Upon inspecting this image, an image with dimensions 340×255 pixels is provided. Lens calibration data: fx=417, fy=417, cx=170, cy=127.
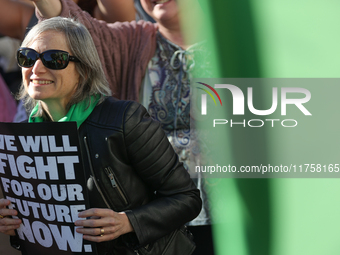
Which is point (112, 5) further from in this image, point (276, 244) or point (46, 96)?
point (276, 244)

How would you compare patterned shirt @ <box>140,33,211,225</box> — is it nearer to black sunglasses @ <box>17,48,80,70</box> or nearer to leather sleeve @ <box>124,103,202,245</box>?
leather sleeve @ <box>124,103,202,245</box>

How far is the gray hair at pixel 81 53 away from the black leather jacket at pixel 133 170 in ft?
0.30

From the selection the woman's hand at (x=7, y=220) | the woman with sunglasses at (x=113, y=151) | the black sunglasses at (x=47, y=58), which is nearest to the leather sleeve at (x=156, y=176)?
the woman with sunglasses at (x=113, y=151)

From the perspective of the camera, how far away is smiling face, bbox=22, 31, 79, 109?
136 cm

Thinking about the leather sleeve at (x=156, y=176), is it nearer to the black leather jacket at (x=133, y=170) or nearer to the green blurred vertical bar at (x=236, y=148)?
the black leather jacket at (x=133, y=170)

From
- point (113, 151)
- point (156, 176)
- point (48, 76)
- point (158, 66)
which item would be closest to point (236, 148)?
point (156, 176)

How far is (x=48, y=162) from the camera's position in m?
1.25

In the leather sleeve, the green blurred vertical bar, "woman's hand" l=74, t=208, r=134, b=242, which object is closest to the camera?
"woman's hand" l=74, t=208, r=134, b=242

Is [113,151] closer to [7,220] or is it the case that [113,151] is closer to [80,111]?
[80,111]

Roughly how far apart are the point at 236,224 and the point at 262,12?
83 centimetres

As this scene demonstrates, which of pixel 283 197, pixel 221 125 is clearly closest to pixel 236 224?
pixel 283 197

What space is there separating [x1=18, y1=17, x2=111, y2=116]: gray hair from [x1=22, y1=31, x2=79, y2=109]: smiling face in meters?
0.02

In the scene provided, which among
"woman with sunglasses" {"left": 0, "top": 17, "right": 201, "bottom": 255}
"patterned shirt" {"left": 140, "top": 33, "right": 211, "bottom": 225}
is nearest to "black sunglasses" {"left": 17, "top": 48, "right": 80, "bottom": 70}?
"woman with sunglasses" {"left": 0, "top": 17, "right": 201, "bottom": 255}

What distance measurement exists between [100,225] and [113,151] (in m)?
0.25
